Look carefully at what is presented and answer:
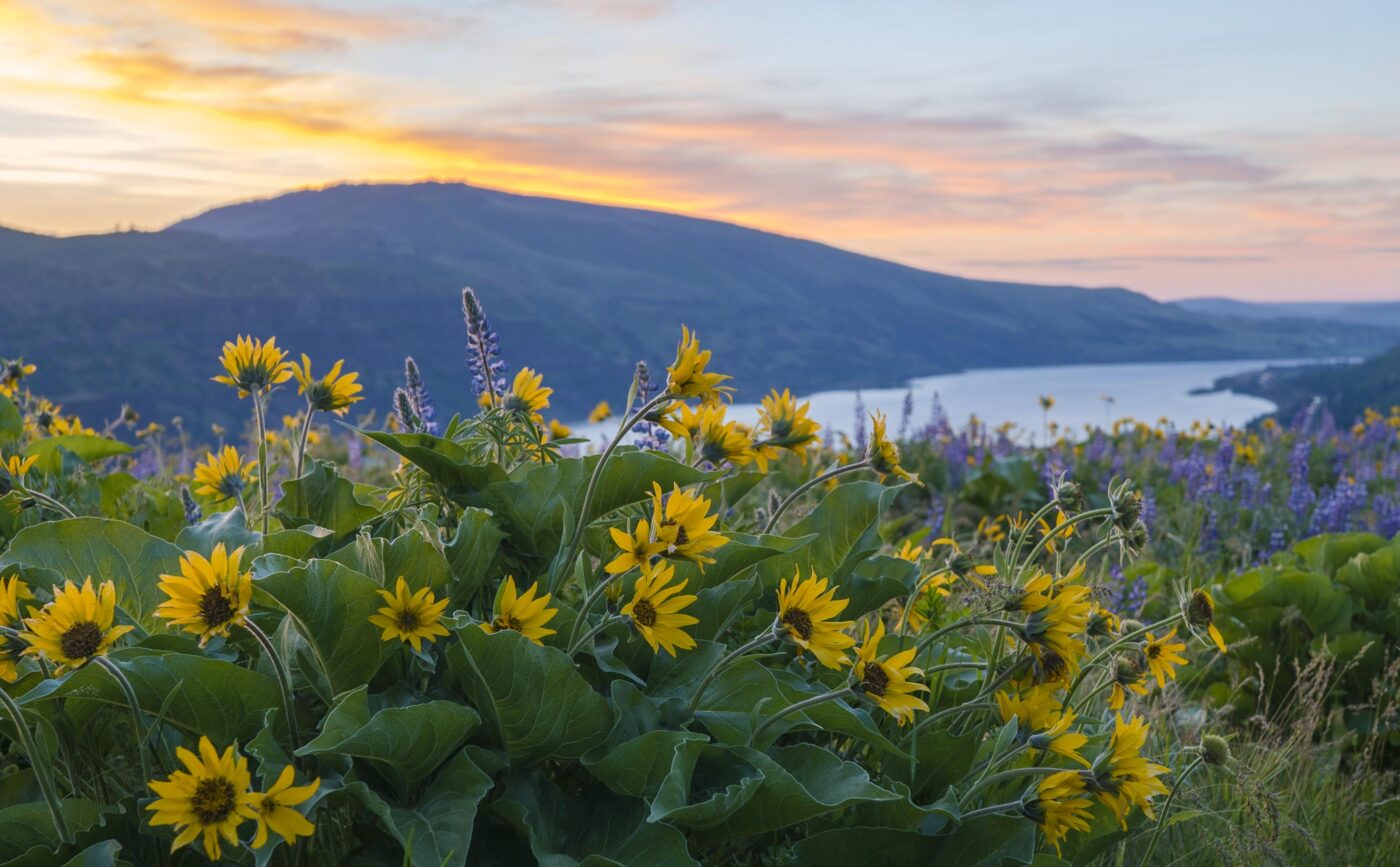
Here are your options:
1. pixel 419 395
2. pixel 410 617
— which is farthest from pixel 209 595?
pixel 419 395

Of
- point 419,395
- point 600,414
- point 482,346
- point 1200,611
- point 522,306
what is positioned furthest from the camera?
point 522,306

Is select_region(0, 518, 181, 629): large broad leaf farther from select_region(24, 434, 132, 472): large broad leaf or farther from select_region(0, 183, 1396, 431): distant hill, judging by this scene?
select_region(0, 183, 1396, 431): distant hill

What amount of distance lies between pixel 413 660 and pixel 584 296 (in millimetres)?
113816

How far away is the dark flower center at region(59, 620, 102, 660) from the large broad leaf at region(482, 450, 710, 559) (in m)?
0.66

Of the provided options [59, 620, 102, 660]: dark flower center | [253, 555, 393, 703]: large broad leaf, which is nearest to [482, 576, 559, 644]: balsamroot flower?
[253, 555, 393, 703]: large broad leaf

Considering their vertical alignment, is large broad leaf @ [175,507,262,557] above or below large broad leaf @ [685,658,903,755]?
above

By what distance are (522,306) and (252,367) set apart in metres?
102

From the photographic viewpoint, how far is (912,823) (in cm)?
176

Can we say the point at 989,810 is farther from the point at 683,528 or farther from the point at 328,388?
the point at 328,388

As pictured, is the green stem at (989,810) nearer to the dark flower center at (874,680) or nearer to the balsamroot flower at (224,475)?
the dark flower center at (874,680)

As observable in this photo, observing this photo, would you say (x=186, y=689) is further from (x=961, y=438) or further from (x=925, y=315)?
(x=925, y=315)

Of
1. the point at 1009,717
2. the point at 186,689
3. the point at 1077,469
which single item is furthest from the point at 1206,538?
the point at 186,689

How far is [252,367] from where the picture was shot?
81.3 inches

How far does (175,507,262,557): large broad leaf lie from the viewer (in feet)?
6.28
